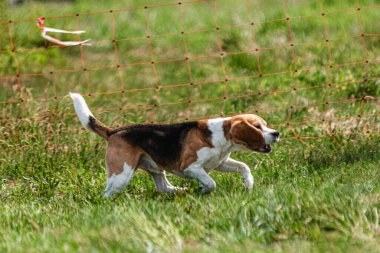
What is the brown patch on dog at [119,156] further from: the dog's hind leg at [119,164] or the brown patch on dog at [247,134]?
the brown patch on dog at [247,134]

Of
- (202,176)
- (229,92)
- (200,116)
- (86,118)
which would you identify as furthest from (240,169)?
(229,92)

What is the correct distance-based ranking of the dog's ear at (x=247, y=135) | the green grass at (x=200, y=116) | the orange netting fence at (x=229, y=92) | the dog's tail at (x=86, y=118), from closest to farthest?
the green grass at (x=200, y=116), the dog's ear at (x=247, y=135), the dog's tail at (x=86, y=118), the orange netting fence at (x=229, y=92)

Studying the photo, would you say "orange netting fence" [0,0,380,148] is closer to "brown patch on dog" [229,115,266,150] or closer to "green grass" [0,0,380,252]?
"green grass" [0,0,380,252]

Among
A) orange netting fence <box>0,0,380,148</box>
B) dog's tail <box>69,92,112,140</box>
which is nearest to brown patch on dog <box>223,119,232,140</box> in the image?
dog's tail <box>69,92,112,140</box>

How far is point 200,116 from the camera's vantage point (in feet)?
31.3

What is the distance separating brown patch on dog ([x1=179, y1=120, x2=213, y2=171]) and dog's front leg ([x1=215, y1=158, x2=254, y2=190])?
13.3 inches

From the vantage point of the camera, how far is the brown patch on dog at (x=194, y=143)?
682cm

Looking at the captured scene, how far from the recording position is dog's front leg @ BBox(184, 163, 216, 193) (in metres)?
6.77

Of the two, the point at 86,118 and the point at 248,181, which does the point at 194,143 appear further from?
the point at 86,118

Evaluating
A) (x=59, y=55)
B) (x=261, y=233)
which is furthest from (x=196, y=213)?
(x=59, y=55)

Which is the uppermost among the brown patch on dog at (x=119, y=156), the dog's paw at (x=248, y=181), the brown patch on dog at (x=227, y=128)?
the brown patch on dog at (x=227, y=128)

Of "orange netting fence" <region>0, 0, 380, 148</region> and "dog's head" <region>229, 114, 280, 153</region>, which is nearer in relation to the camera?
"dog's head" <region>229, 114, 280, 153</region>

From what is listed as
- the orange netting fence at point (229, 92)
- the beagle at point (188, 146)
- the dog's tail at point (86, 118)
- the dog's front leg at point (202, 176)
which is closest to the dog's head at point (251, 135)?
the beagle at point (188, 146)

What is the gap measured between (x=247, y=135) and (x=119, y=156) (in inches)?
43.3
